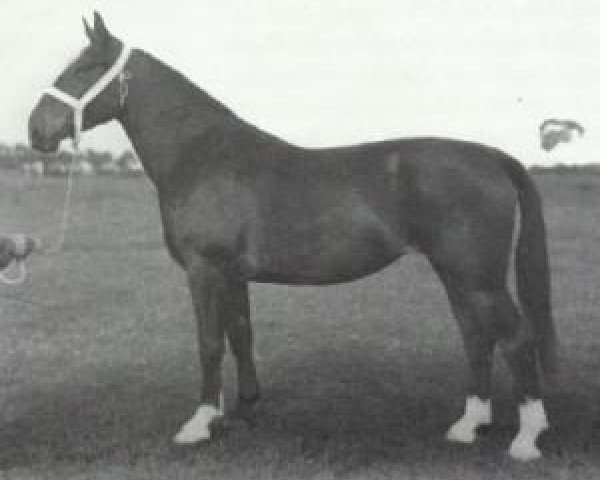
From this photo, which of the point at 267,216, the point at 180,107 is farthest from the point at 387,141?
the point at 180,107

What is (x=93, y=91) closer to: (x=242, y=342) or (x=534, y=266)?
(x=242, y=342)

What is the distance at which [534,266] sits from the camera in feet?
16.5

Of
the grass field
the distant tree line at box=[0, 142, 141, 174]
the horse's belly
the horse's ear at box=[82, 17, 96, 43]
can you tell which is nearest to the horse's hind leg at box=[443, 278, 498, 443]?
the grass field

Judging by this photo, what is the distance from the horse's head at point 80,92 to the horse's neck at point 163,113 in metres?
0.16

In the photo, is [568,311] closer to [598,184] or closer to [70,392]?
[70,392]

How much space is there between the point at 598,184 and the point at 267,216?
44.4ft

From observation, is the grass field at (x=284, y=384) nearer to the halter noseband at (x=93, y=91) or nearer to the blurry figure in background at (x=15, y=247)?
the blurry figure in background at (x=15, y=247)

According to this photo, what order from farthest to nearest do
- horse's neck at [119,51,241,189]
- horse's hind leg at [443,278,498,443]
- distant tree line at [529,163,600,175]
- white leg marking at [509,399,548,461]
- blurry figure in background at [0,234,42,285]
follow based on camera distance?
1. distant tree line at [529,163,600,175]
2. horse's neck at [119,51,241,189]
3. horse's hind leg at [443,278,498,443]
4. white leg marking at [509,399,548,461]
5. blurry figure in background at [0,234,42,285]

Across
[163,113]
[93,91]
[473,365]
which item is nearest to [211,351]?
[163,113]

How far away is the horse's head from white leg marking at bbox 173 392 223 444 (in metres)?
2.04

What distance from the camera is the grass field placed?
4.77 m

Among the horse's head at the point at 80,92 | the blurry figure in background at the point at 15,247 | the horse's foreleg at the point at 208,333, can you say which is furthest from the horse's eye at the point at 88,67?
the horse's foreleg at the point at 208,333

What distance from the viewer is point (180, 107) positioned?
5.29m

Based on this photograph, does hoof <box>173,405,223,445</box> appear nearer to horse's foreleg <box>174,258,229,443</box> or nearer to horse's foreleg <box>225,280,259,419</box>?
horse's foreleg <box>174,258,229,443</box>
